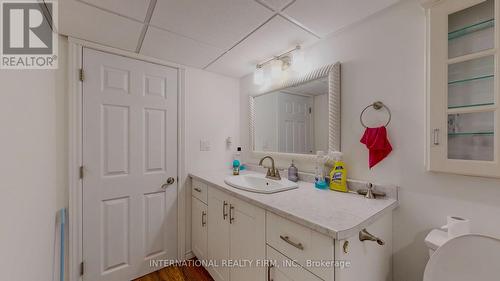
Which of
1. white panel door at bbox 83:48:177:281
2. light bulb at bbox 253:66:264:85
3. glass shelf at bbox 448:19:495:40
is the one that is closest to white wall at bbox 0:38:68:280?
white panel door at bbox 83:48:177:281

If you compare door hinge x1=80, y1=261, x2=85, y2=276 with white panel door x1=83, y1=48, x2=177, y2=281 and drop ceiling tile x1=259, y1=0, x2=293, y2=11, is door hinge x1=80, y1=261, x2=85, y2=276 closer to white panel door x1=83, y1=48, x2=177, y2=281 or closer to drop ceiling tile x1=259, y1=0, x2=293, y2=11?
white panel door x1=83, y1=48, x2=177, y2=281

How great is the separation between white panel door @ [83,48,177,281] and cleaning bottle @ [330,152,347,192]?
57.9 inches

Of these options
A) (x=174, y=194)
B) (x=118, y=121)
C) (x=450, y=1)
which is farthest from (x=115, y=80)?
(x=450, y=1)

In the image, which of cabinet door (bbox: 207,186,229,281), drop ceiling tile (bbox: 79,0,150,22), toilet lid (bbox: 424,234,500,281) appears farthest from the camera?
cabinet door (bbox: 207,186,229,281)

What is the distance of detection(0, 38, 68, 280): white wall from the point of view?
2.43ft

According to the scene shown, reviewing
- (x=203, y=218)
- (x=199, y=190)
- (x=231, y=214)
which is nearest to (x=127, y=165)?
(x=199, y=190)

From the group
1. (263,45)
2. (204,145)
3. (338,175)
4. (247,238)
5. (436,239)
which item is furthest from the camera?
(204,145)

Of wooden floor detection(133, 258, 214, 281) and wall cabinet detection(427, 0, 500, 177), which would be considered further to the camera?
wooden floor detection(133, 258, 214, 281)

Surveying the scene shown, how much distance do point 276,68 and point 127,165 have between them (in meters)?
1.63

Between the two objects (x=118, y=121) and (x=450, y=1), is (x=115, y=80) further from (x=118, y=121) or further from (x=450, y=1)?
(x=450, y=1)

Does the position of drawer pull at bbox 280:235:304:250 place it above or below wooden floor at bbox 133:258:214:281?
above

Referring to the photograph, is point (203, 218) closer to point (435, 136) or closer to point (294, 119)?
point (294, 119)

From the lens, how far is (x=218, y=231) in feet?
5.05

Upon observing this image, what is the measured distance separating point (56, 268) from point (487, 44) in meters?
2.84
